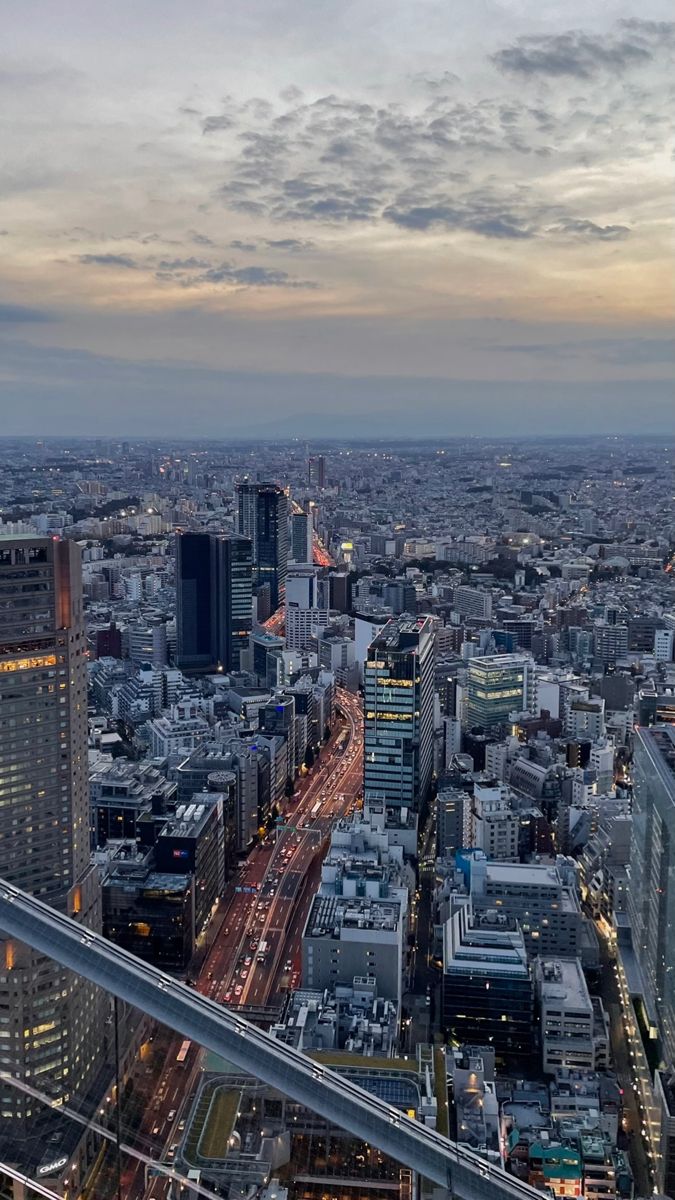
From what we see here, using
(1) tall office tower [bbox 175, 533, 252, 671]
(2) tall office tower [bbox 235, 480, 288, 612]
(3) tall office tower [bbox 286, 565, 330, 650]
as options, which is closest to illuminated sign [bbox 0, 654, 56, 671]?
(1) tall office tower [bbox 175, 533, 252, 671]

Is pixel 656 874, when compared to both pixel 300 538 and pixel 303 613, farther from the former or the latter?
pixel 300 538

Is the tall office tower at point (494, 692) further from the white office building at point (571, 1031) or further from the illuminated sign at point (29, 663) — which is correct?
the illuminated sign at point (29, 663)

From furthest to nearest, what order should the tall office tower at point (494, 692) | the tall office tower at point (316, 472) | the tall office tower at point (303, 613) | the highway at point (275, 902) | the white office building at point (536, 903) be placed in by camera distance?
the tall office tower at point (316, 472)
the tall office tower at point (303, 613)
the tall office tower at point (494, 692)
the white office building at point (536, 903)
the highway at point (275, 902)

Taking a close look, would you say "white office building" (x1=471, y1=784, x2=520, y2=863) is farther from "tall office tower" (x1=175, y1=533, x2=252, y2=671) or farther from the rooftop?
"tall office tower" (x1=175, y1=533, x2=252, y2=671)

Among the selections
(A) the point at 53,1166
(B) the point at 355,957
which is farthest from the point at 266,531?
(A) the point at 53,1166

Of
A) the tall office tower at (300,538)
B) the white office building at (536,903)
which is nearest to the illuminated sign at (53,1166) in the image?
the white office building at (536,903)

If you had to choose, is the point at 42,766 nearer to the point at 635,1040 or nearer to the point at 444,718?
the point at 635,1040
